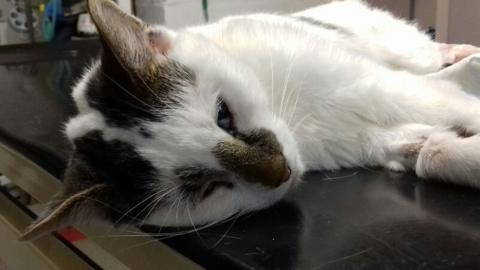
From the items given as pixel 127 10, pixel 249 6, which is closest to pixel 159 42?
pixel 127 10

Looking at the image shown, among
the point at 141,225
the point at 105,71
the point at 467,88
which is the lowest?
the point at 141,225

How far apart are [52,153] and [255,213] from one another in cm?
57

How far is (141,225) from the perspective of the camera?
0.84m

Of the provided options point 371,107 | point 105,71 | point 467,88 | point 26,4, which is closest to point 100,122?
point 105,71

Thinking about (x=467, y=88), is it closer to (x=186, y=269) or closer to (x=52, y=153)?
(x=186, y=269)

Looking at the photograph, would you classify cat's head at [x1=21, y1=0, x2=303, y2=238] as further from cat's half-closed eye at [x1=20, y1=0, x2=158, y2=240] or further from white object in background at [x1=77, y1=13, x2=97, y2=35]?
white object in background at [x1=77, y1=13, x2=97, y2=35]

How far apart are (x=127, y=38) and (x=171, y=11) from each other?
6.41 feet

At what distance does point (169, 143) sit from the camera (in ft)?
2.58

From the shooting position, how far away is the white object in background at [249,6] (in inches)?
110

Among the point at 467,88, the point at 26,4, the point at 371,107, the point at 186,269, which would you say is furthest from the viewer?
the point at 26,4

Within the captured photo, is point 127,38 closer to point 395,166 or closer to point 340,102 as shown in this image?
point 340,102

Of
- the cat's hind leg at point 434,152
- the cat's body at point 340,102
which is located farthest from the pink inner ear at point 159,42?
the cat's hind leg at point 434,152

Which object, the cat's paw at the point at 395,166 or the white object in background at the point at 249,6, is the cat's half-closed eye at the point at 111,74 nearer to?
the cat's paw at the point at 395,166

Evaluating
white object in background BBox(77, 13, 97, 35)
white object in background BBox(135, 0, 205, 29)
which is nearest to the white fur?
white object in background BBox(135, 0, 205, 29)
